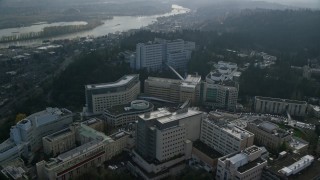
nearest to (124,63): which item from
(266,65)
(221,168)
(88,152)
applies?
(266,65)

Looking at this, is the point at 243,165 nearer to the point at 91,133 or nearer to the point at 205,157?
the point at 205,157

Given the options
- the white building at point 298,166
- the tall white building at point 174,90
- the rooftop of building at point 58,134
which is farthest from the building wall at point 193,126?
the rooftop of building at point 58,134

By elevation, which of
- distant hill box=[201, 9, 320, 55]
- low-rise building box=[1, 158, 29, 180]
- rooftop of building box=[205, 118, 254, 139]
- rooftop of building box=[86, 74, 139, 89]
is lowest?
low-rise building box=[1, 158, 29, 180]

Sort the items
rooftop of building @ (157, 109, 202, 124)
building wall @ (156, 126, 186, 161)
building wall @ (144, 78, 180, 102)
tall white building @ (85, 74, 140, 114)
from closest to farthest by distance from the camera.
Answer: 1. building wall @ (156, 126, 186, 161)
2. rooftop of building @ (157, 109, 202, 124)
3. tall white building @ (85, 74, 140, 114)
4. building wall @ (144, 78, 180, 102)

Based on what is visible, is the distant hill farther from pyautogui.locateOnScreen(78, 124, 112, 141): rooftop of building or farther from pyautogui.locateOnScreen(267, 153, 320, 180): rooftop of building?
pyautogui.locateOnScreen(78, 124, 112, 141): rooftop of building

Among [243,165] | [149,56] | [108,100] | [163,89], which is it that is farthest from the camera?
[149,56]

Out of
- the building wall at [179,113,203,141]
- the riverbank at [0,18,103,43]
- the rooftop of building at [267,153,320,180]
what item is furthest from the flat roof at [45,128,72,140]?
the riverbank at [0,18,103,43]

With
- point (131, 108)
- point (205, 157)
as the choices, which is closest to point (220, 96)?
point (131, 108)
